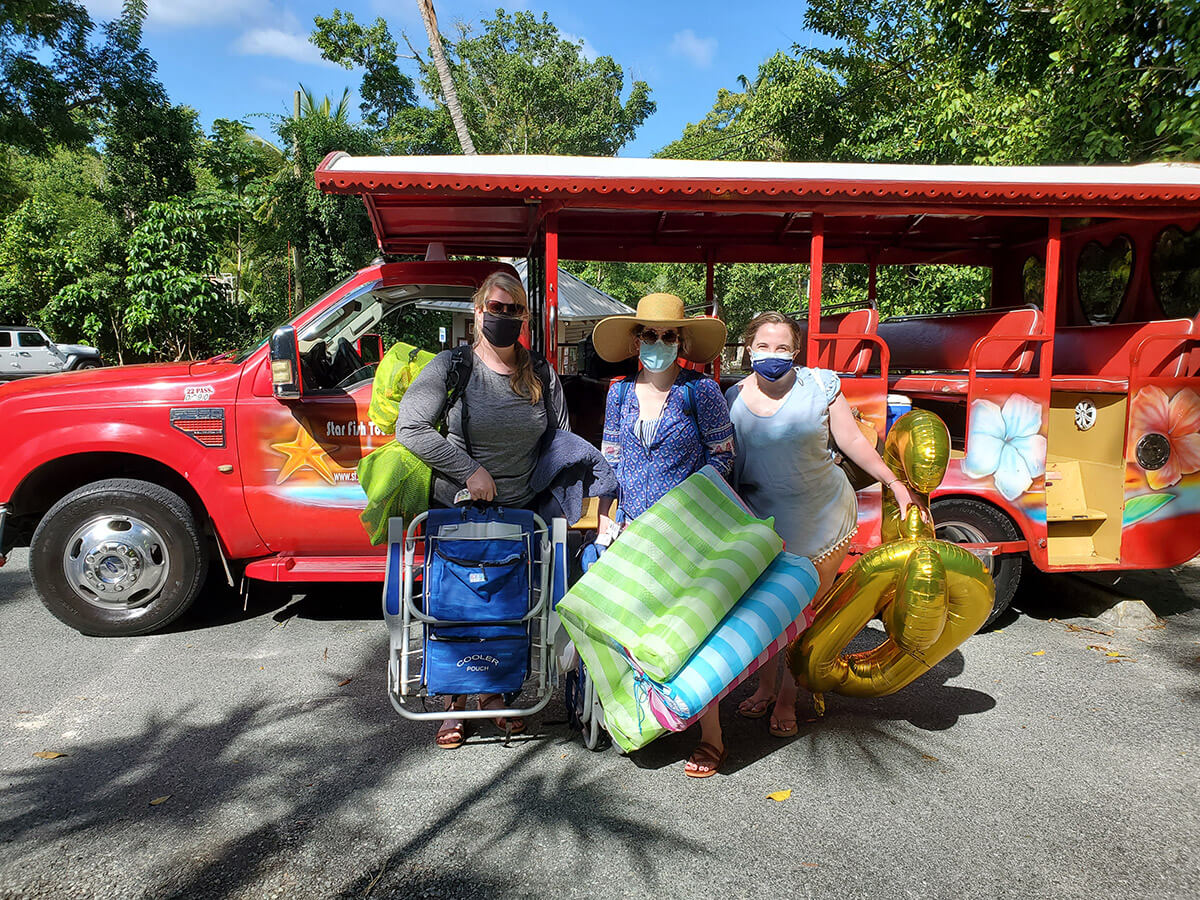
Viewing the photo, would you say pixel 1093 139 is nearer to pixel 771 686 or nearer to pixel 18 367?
pixel 771 686

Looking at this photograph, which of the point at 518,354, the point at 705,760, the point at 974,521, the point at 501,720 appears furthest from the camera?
the point at 974,521

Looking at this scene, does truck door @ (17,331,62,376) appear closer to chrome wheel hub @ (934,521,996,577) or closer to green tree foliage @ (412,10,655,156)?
green tree foliage @ (412,10,655,156)

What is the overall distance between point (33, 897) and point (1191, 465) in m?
5.89

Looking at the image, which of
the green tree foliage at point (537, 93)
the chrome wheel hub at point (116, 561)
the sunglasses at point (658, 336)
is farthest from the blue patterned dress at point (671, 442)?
the green tree foliage at point (537, 93)

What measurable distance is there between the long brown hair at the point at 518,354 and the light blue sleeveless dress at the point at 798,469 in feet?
2.72

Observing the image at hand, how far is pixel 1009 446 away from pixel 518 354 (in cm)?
309

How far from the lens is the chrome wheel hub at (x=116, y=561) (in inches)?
183

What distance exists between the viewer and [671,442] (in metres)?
3.20

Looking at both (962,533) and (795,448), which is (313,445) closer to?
(795,448)

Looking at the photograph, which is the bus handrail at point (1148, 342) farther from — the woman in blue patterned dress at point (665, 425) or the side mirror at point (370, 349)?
the side mirror at point (370, 349)

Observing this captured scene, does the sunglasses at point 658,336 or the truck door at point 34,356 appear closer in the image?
the sunglasses at point 658,336

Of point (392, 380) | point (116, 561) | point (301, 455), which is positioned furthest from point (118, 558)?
point (392, 380)

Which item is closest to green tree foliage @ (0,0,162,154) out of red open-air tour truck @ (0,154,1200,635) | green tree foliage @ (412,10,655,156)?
green tree foliage @ (412,10,655,156)

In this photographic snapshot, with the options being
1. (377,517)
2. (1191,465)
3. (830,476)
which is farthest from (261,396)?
(1191,465)
